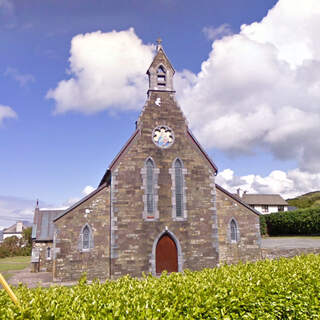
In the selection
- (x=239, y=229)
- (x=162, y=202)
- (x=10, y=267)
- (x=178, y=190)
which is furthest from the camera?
(x=10, y=267)

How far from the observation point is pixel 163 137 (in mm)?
21453

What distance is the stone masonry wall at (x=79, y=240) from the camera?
18.4 m

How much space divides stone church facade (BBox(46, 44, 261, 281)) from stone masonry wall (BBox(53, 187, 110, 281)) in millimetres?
60

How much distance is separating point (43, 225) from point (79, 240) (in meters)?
14.3

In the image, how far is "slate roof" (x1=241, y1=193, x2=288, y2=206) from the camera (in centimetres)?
7062

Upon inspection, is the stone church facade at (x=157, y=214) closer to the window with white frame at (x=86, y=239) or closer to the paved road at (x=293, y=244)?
the window with white frame at (x=86, y=239)

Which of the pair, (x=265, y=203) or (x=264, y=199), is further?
(x=264, y=199)

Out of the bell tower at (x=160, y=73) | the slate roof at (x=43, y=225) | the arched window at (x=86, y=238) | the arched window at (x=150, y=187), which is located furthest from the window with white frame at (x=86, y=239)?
the slate roof at (x=43, y=225)

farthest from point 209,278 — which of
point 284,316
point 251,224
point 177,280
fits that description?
point 251,224

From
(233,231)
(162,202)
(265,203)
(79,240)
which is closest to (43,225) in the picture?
(79,240)

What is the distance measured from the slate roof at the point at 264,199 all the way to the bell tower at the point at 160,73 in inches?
2109

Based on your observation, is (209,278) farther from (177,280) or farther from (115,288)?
(115,288)

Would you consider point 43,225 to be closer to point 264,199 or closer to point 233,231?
point 233,231

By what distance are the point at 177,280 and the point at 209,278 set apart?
2.96 feet
